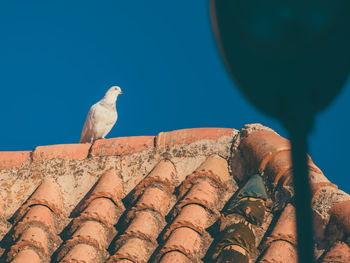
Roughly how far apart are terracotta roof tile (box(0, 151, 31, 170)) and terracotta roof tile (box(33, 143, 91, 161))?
9cm

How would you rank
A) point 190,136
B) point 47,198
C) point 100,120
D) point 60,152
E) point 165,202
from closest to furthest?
point 165,202 < point 47,198 < point 190,136 < point 60,152 < point 100,120

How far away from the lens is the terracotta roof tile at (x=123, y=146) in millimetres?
4332

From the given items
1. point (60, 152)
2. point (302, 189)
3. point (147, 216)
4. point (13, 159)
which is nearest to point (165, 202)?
point (147, 216)

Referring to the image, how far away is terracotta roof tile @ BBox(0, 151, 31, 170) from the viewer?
4.31 metres

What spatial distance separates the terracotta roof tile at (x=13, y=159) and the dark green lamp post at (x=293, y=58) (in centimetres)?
338

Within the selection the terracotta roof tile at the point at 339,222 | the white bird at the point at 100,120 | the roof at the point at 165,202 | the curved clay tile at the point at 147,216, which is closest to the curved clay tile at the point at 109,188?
the roof at the point at 165,202

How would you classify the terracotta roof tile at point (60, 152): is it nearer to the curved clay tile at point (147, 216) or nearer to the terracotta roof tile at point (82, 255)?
the curved clay tile at point (147, 216)

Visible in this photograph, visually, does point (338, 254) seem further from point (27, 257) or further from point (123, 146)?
point (123, 146)

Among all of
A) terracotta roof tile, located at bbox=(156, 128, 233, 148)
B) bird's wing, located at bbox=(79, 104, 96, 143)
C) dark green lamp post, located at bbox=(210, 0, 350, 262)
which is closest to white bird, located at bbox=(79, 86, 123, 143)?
bird's wing, located at bbox=(79, 104, 96, 143)

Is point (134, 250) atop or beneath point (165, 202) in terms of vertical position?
beneath

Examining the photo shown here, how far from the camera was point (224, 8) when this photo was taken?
3.89 feet

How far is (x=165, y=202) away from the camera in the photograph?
3.69 metres

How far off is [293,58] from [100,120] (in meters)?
5.94

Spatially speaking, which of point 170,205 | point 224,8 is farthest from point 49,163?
point 224,8
